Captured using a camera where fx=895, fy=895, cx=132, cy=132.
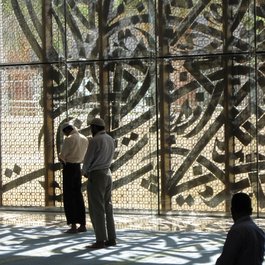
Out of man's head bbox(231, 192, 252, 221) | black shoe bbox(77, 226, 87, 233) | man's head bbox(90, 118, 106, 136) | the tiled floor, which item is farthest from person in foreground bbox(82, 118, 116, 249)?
man's head bbox(231, 192, 252, 221)

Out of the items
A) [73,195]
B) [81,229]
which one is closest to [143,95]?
[73,195]

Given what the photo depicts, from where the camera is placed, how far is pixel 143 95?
14258 millimetres

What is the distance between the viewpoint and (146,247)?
36.1ft

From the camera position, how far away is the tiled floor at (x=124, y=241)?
1013 cm

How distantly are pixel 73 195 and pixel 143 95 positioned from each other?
2535 mm

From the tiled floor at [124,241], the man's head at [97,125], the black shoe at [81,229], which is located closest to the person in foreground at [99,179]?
the man's head at [97,125]

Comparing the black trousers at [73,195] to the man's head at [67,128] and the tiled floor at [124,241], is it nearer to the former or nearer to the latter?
the tiled floor at [124,241]

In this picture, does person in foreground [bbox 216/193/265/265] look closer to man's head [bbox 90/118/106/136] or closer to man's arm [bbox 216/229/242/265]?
man's arm [bbox 216/229/242/265]

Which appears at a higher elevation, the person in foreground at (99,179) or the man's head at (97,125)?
the man's head at (97,125)

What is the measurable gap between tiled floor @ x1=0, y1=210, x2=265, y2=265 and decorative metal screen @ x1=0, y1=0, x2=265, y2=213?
0.64 meters

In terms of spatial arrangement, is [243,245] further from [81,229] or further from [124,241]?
[81,229]

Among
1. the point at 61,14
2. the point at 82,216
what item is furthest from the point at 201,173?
the point at 61,14

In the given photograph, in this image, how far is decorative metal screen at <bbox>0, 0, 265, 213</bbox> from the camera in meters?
13.7

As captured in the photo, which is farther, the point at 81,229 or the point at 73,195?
the point at 73,195
